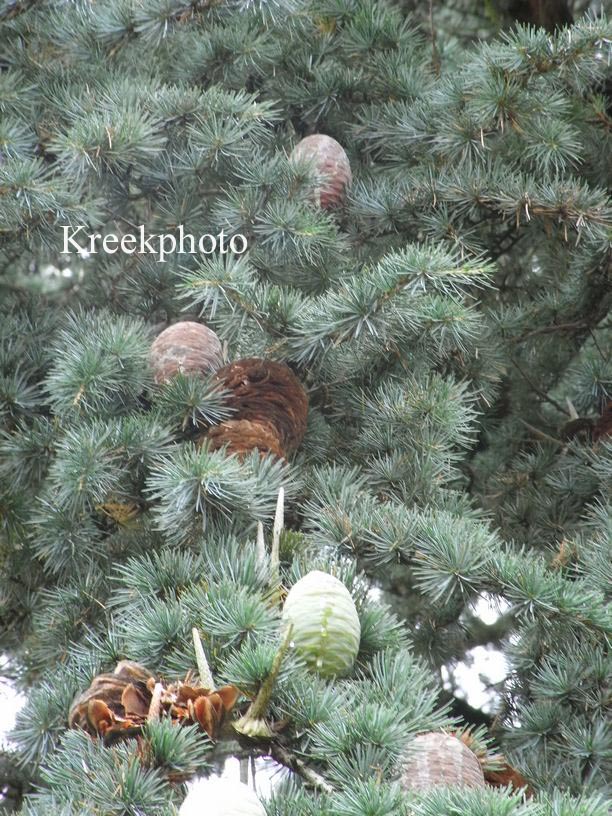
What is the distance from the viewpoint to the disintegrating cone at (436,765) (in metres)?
1.07

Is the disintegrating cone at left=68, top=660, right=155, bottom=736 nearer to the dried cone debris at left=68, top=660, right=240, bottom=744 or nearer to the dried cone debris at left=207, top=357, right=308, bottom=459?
the dried cone debris at left=68, top=660, right=240, bottom=744

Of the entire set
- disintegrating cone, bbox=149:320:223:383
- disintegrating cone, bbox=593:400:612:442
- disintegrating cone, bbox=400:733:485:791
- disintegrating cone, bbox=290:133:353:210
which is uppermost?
disintegrating cone, bbox=290:133:353:210

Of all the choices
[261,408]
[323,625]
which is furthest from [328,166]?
[323,625]

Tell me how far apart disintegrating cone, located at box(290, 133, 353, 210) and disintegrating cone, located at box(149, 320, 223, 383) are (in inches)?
15.1

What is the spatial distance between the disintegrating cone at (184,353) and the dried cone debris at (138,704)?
1.77 feet

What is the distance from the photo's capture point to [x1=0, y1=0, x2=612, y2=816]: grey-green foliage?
3.83ft

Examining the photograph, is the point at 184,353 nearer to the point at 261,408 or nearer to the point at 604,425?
the point at 261,408

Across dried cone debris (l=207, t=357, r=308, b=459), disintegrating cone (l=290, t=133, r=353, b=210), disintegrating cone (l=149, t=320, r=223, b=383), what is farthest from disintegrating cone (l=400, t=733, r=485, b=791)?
disintegrating cone (l=290, t=133, r=353, b=210)

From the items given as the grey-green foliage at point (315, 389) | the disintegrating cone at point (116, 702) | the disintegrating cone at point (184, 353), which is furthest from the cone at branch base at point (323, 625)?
the disintegrating cone at point (184, 353)

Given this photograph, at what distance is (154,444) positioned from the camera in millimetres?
1477

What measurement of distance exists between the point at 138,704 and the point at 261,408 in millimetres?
552

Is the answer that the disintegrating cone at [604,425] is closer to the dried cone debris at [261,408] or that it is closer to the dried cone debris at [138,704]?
the dried cone debris at [261,408]

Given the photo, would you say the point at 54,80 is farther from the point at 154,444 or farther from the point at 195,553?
Result: the point at 195,553

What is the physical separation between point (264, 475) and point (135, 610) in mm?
250
